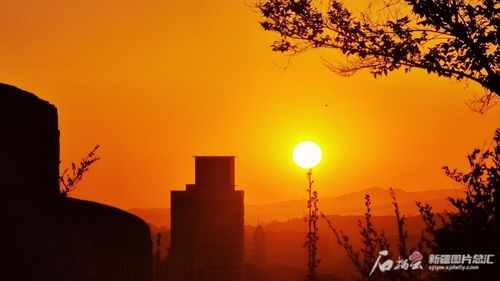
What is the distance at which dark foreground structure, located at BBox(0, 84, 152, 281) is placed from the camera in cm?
918

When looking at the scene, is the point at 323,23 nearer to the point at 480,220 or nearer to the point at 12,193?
the point at 480,220

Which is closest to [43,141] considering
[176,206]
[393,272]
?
[393,272]

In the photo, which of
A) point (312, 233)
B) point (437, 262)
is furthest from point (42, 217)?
point (312, 233)

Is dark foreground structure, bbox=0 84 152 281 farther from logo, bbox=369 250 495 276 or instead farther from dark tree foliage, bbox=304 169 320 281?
dark tree foliage, bbox=304 169 320 281

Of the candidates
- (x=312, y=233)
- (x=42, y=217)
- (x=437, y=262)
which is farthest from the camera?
(x=312, y=233)

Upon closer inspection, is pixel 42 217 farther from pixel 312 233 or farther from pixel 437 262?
pixel 312 233

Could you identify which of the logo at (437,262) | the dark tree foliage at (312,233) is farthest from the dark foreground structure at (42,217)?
the dark tree foliage at (312,233)

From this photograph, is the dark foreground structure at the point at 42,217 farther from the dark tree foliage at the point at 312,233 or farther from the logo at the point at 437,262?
the dark tree foliage at the point at 312,233

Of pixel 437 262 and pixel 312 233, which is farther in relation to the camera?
pixel 312 233

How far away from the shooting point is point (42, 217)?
32.3 feet

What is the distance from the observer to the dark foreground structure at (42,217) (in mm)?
9180

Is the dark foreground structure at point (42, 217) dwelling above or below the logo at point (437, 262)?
above

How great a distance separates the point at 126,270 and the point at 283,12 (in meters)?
5.62

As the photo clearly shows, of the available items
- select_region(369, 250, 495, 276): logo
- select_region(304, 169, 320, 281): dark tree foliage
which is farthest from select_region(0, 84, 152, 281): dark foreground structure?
select_region(304, 169, 320, 281): dark tree foliage
